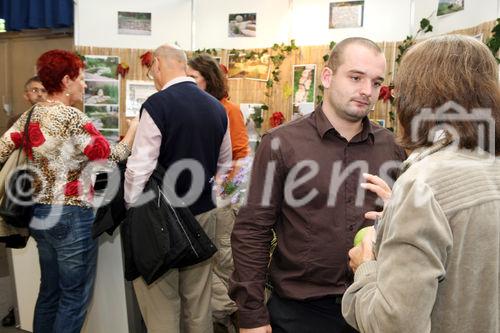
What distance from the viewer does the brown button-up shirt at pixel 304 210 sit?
1558 mm

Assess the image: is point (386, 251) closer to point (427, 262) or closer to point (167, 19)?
point (427, 262)

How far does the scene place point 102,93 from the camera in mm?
4660

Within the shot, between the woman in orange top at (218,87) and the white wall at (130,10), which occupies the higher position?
the white wall at (130,10)

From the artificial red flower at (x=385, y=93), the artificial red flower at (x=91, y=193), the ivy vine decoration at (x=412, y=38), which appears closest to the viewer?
the artificial red flower at (x=91, y=193)

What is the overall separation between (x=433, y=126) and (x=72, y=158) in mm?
1813

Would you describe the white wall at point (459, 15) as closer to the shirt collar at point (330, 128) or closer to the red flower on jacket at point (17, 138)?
the shirt collar at point (330, 128)

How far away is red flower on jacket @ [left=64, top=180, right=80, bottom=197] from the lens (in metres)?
2.22

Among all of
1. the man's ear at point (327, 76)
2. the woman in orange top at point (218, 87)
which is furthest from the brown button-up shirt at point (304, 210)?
the woman in orange top at point (218, 87)

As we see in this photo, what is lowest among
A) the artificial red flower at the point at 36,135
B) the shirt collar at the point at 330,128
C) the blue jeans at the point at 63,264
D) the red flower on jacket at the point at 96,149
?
the blue jeans at the point at 63,264

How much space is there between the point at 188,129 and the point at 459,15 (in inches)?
94.1

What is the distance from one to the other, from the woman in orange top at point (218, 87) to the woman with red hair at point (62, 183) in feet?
2.50

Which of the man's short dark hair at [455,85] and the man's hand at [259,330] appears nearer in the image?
the man's short dark hair at [455,85]

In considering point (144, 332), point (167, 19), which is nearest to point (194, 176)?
point (144, 332)

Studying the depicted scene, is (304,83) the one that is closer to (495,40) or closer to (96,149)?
(495,40)
